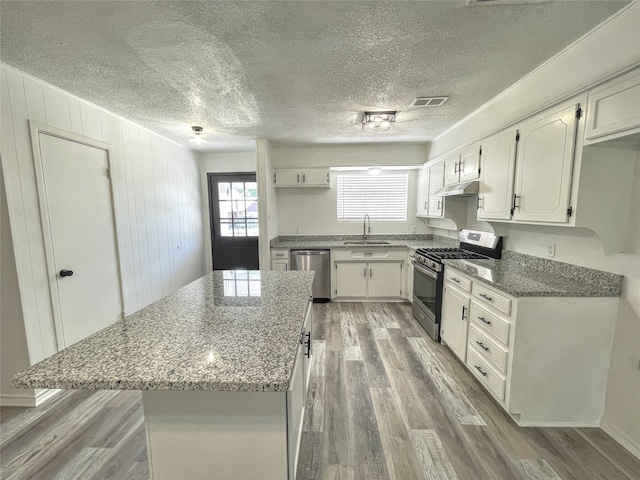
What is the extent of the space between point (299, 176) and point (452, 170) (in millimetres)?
2179

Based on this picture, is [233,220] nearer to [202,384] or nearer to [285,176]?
[285,176]

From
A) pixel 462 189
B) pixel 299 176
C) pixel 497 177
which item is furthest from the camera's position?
pixel 299 176

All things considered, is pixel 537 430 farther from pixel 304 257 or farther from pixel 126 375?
pixel 304 257

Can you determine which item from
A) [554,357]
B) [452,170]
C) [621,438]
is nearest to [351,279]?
[452,170]

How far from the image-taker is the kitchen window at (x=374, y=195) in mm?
4594

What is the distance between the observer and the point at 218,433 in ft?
3.23

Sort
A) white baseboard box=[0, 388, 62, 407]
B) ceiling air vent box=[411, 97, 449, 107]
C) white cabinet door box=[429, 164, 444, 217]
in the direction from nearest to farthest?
white baseboard box=[0, 388, 62, 407] → ceiling air vent box=[411, 97, 449, 107] → white cabinet door box=[429, 164, 444, 217]

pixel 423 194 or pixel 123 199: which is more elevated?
pixel 423 194

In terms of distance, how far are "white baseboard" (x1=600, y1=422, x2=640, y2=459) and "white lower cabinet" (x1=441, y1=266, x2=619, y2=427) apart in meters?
0.05

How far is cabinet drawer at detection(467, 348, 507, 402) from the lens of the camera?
1.85 m

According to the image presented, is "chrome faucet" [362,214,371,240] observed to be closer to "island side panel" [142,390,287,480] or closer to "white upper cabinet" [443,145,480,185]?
"white upper cabinet" [443,145,480,185]

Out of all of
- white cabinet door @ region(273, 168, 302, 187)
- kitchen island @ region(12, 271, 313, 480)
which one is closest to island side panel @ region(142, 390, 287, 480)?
kitchen island @ region(12, 271, 313, 480)

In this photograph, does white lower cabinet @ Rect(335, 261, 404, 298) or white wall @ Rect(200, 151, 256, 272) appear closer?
white lower cabinet @ Rect(335, 261, 404, 298)

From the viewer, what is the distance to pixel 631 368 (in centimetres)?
158
